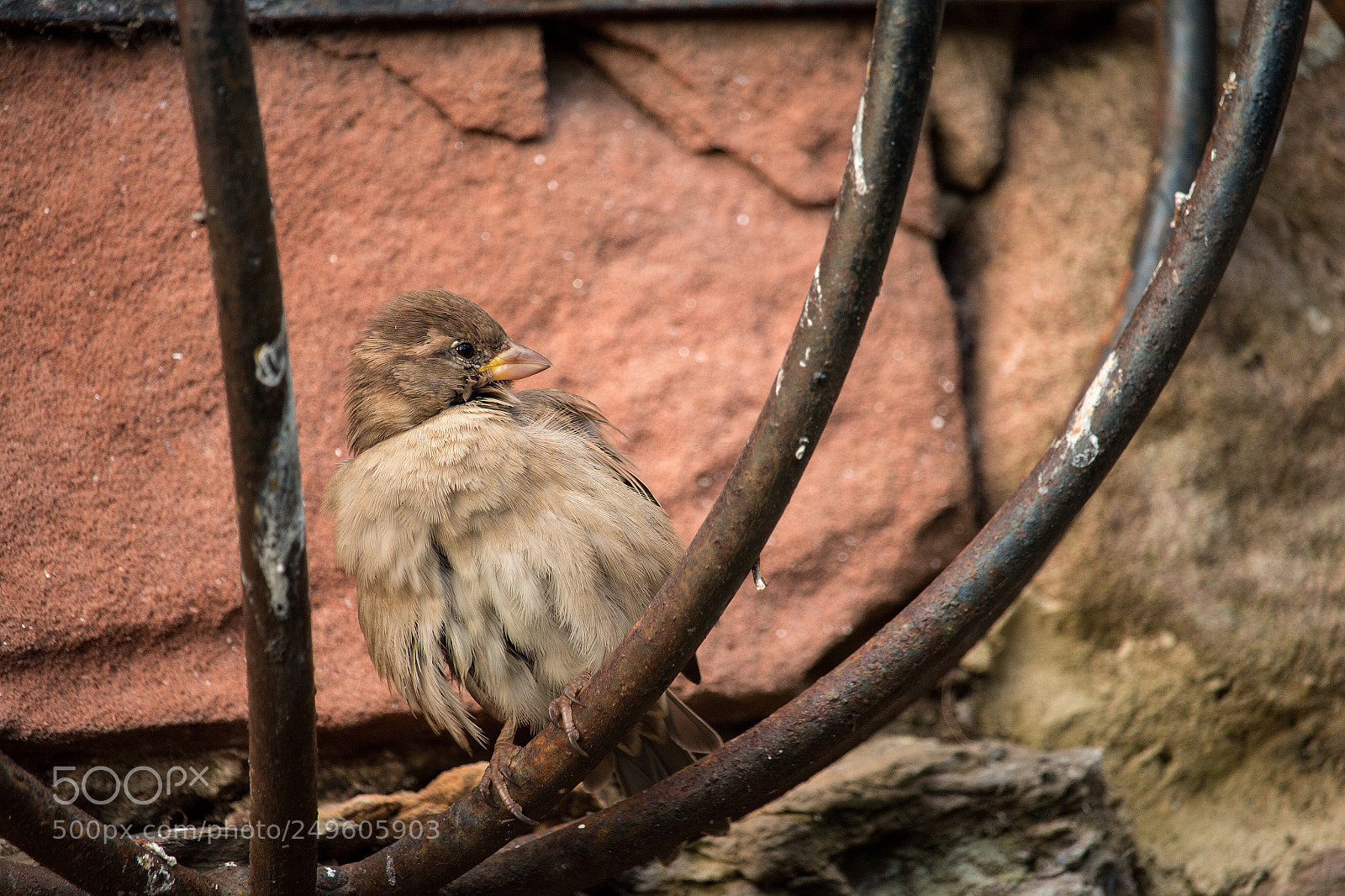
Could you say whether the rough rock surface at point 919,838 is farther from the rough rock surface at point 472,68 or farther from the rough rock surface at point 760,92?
the rough rock surface at point 472,68

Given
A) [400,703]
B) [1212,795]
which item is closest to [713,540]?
[400,703]

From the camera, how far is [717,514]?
5.64 ft

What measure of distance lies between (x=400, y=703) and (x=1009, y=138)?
7.81 feet

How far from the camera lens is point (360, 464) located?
2670 mm

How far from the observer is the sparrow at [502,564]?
246 cm

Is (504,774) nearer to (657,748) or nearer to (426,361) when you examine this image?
(657,748)

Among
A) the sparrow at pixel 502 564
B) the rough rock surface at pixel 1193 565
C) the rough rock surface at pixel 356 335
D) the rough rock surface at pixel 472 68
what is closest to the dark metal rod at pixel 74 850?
the sparrow at pixel 502 564

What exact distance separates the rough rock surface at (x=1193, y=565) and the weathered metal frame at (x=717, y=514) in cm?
112

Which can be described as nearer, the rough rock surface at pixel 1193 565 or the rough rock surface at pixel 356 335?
the rough rock surface at pixel 356 335

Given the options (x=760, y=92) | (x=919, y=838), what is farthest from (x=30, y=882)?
(x=760, y=92)

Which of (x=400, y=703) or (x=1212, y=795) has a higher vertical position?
(x=400, y=703)

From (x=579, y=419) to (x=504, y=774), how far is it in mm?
1030

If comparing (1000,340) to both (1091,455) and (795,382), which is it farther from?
(795,382)

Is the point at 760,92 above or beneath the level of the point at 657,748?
above
